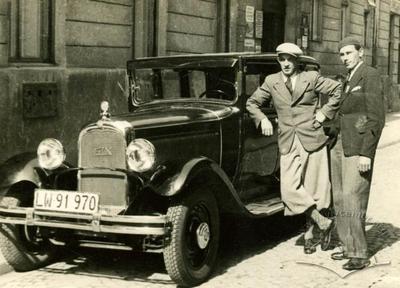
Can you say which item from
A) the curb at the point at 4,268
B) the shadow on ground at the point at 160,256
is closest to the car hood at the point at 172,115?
the shadow on ground at the point at 160,256

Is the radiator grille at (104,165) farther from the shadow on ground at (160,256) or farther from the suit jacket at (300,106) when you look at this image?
the suit jacket at (300,106)

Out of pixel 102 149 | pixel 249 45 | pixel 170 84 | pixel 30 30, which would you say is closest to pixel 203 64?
pixel 170 84

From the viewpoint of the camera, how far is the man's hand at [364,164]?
5590 mm

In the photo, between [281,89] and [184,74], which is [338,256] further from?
[184,74]

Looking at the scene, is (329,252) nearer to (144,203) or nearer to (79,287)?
(144,203)

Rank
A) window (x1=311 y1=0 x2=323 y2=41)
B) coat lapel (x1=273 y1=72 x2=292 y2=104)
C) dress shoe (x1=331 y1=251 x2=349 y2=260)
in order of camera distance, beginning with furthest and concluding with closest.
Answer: window (x1=311 y1=0 x2=323 y2=41)
coat lapel (x1=273 y1=72 x2=292 y2=104)
dress shoe (x1=331 y1=251 x2=349 y2=260)

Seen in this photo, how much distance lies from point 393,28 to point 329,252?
2407cm

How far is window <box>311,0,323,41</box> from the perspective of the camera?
20672mm

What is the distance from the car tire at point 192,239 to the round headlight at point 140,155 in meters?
0.36

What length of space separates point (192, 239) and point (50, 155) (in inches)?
53.0

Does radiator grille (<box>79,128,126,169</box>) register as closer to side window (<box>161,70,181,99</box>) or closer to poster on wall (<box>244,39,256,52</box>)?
side window (<box>161,70,181,99</box>)

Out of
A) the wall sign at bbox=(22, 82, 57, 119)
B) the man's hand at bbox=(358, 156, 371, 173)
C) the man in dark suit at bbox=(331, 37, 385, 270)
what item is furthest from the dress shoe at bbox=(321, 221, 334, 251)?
the wall sign at bbox=(22, 82, 57, 119)

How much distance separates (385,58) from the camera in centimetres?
2752

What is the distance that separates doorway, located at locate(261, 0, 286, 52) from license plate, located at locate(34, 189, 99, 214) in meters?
13.5
